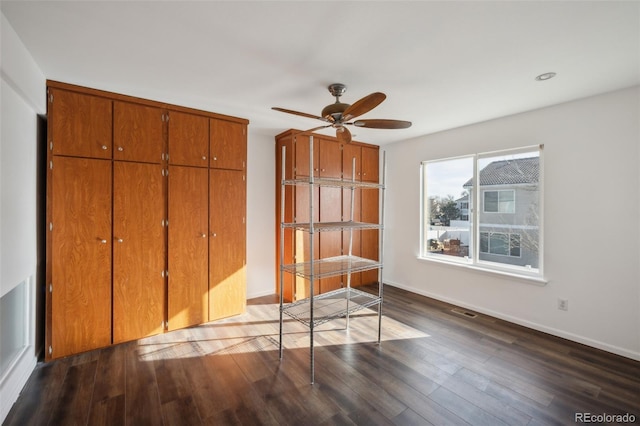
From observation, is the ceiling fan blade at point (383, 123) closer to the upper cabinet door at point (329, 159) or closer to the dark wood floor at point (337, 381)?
the upper cabinet door at point (329, 159)

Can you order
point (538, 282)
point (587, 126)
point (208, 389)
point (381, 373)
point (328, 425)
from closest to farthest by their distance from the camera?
1. point (328, 425)
2. point (208, 389)
3. point (381, 373)
4. point (587, 126)
5. point (538, 282)

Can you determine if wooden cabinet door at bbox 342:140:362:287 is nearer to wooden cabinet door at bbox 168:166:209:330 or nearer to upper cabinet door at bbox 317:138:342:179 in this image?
upper cabinet door at bbox 317:138:342:179

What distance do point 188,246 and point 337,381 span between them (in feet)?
7.05

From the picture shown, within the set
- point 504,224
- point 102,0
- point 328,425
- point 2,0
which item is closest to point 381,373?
point 328,425

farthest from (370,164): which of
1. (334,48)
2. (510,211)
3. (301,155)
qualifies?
(334,48)

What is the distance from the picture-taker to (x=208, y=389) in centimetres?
216

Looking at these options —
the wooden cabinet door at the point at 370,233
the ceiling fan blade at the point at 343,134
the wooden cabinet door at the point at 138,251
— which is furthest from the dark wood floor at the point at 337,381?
the ceiling fan blade at the point at 343,134

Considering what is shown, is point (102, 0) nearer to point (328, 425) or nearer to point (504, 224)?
point (328, 425)

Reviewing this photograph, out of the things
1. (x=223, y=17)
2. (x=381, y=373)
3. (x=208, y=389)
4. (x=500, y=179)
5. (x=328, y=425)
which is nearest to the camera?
(x=223, y=17)

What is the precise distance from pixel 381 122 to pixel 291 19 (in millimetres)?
1113

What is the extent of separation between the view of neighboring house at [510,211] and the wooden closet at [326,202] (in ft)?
5.94

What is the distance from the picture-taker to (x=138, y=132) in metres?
2.87

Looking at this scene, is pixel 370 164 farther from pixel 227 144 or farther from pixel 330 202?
pixel 227 144

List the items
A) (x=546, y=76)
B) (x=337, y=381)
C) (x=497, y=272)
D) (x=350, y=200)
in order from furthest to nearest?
1. (x=350, y=200)
2. (x=497, y=272)
3. (x=546, y=76)
4. (x=337, y=381)
